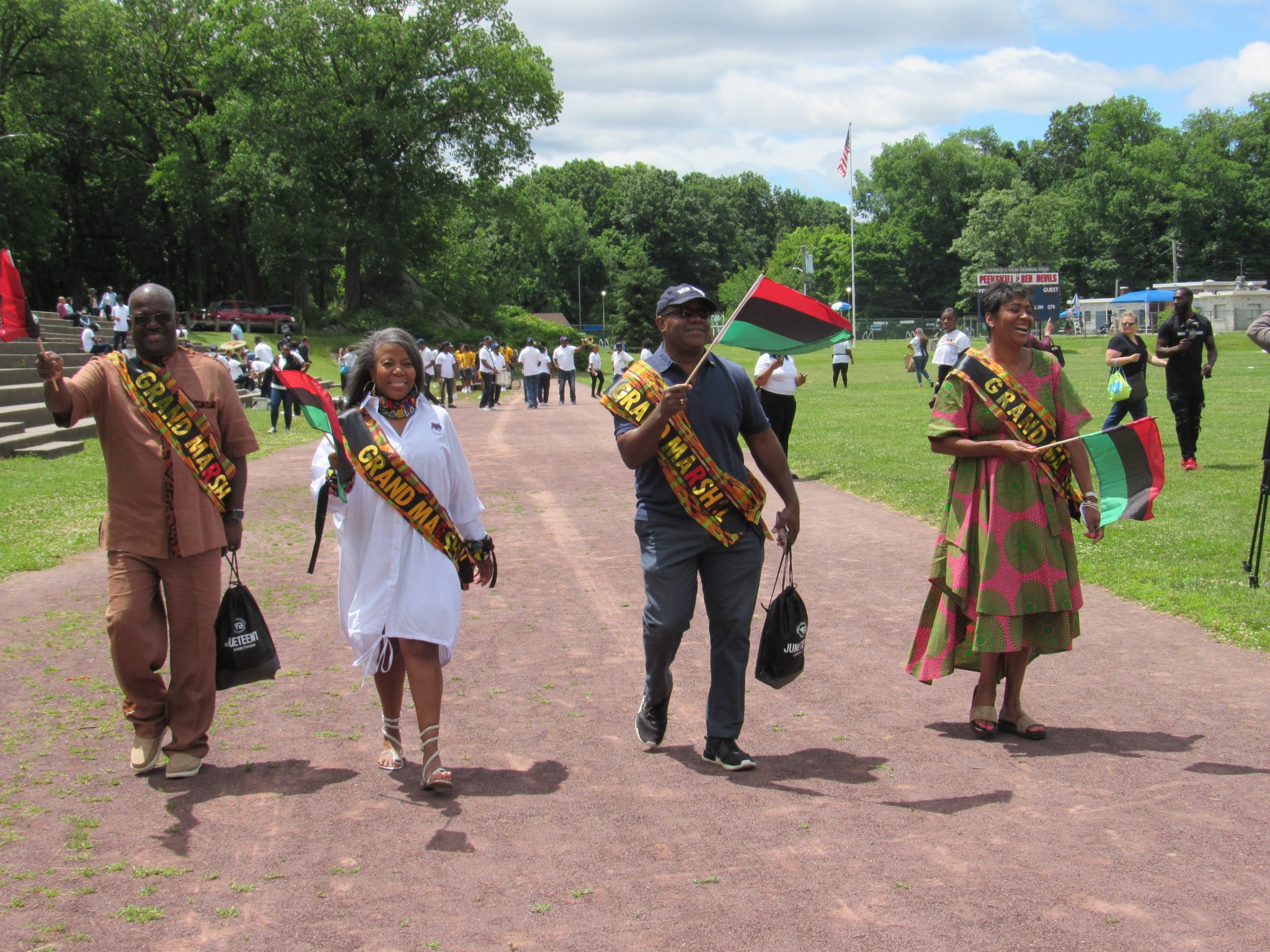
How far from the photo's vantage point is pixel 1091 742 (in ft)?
17.0

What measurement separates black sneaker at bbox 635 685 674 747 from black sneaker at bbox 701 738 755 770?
279mm

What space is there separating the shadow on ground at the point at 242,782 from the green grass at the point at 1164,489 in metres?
4.94

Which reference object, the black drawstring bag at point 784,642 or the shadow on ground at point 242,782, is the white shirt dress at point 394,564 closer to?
the shadow on ground at point 242,782

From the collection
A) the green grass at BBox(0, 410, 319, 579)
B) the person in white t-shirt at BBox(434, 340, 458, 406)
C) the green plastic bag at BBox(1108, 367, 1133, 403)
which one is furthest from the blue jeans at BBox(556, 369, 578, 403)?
the green plastic bag at BBox(1108, 367, 1133, 403)

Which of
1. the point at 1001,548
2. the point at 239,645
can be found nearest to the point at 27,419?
the point at 239,645

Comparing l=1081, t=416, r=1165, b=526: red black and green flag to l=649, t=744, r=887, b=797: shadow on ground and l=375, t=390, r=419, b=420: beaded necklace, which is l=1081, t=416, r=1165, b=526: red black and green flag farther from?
l=375, t=390, r=419, b=420: beaded necklace

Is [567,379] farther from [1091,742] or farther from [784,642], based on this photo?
[1091,742]

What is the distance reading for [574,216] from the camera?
111875 millimetres

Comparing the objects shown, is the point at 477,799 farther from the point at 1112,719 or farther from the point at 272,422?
the point at 272,422

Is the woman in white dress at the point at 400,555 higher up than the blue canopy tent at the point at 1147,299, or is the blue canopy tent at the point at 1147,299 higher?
the blue canopy tent at the point at 1147,299

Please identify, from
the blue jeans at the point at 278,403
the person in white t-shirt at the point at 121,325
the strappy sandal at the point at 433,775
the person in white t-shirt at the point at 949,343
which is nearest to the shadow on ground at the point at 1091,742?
the strappy sandal at the point at 433,775

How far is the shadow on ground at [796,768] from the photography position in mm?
4781

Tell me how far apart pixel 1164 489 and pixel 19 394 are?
772 inches

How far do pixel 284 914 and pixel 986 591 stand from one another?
3.12 metres
